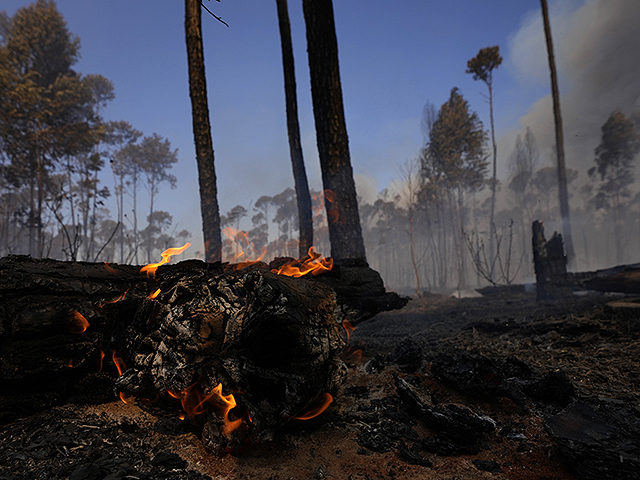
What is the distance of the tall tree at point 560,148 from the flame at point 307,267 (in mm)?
18844

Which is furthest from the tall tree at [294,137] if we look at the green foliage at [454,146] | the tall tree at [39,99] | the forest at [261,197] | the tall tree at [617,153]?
the tall tree at [617,153]

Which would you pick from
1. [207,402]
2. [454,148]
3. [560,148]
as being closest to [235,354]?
[207,402]

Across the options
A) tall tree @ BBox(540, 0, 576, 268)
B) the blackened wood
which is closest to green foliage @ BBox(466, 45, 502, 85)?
tall tree @ BBox(540, 0, 576, 268)

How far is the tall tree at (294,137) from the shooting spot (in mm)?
8109

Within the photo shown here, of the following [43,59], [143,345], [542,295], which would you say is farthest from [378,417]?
[43,59]

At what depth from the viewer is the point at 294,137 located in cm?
855

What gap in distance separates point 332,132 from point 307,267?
11.2 ft

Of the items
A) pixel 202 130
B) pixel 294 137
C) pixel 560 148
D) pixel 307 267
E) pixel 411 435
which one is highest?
pixel 560 148

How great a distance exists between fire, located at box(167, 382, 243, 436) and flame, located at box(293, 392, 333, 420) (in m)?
0.66

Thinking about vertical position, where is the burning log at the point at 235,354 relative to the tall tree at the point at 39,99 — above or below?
below

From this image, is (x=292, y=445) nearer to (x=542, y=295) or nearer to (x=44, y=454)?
(x=44, y=454)

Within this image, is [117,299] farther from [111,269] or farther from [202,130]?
[202,130]

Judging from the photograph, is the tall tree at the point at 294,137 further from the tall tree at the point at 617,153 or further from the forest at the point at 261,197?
the tall tree at the point at 617,153

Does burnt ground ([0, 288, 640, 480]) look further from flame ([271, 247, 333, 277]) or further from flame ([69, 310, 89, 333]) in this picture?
flame ([271, 247, 333, 277])
